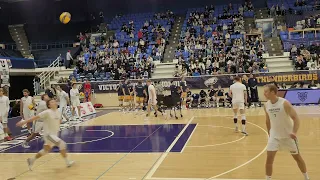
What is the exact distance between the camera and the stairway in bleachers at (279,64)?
2148cm

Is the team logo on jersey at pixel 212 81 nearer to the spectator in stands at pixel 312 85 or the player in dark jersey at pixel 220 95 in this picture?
the player in dark jersey at pixel 220 95

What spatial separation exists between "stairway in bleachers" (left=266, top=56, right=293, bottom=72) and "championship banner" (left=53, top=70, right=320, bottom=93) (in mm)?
2055

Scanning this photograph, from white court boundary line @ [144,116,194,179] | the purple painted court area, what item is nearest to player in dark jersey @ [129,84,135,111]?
the purple painted court area

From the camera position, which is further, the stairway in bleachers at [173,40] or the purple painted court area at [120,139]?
the stairway in bleachers at [173,40]

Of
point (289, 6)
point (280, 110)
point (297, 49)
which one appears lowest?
point (280, 110)

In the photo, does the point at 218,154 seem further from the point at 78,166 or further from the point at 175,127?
the point at 175,127

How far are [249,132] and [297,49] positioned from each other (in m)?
13.9

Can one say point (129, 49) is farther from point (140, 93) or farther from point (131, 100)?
point (140, 93)

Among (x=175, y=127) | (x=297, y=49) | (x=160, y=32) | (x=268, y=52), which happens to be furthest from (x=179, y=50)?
(x=175, y=127)

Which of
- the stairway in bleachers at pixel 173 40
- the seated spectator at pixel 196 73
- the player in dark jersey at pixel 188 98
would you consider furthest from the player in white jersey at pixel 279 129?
the stairway in bleachers at pixel 173 40

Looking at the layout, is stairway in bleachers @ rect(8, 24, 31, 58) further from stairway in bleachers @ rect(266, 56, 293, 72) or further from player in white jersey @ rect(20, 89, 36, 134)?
stairway in bleachers @ rect(266, 56, 293, 72)

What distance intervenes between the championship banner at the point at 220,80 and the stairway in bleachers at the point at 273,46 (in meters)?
4.63

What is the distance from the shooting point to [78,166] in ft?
24.2

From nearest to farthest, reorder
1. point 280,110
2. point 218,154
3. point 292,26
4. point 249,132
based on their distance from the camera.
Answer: point 280,110, point 218,154, point 249,132, point 292,26
